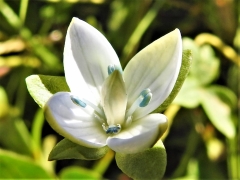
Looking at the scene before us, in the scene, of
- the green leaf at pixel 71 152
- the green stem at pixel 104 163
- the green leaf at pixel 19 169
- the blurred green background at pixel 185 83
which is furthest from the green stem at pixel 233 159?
the green leaf at pixel 71 152

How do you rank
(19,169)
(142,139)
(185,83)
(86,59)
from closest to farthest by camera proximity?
(142,139), (86,59), (19,169), (185,83)

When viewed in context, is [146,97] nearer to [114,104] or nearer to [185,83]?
[114,104]

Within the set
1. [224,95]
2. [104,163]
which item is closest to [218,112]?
[224,95]

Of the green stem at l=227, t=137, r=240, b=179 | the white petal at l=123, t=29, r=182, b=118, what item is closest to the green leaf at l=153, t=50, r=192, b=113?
the white petal at l=123, t=29, r=182, b=118

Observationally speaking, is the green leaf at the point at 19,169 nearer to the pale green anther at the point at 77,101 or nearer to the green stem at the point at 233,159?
the pale green anther at the point at 77,101

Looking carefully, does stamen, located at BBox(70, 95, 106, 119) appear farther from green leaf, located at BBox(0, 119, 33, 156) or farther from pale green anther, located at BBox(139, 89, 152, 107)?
green leaf, located at BBox(0, 119, 33, 156)

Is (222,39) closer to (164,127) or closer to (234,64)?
(234,64)

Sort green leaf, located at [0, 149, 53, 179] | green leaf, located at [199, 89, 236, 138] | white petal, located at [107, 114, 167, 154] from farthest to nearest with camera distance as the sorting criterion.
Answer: green leaf, located at [199, 89, 236, 138] → green leaf, located at [0, 149, 53, 179] → white petal, located at [107, 114, 167, 154]
